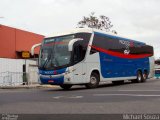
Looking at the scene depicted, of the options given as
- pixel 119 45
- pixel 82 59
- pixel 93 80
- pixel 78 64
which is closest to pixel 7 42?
pixel 119 45

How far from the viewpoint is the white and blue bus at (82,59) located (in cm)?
2108

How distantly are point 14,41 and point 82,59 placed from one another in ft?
66.6

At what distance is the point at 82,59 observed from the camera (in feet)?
71.2

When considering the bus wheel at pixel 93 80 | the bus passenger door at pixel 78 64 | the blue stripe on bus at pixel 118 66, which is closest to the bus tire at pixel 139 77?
the blue stripe on bus at pixel 118 66

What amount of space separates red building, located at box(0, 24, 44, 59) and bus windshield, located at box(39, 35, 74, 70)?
17.1 metres

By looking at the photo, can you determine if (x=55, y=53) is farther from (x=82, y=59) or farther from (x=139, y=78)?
(x=139, y=78)

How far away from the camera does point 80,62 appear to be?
21.6m

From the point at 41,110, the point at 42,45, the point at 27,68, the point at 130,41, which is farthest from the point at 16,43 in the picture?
the point at 41,110

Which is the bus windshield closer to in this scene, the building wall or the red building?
the building wall

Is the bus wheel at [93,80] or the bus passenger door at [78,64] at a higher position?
the bus passenger door at [78,64]

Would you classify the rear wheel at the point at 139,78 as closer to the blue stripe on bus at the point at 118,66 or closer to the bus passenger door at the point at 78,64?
the blue stripe on bus at the point at 118,66

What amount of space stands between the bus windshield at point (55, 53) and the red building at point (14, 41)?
671 inches

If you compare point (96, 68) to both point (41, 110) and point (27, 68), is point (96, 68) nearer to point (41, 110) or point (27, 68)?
point (41, 110)

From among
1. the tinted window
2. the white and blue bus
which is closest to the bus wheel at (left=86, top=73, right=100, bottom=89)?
the white and blue bus
